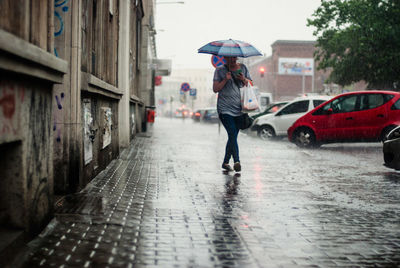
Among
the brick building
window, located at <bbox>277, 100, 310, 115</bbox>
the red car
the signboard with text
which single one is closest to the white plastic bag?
the red car

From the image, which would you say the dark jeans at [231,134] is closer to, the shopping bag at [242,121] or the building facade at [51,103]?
the shopping bag at [242,121]

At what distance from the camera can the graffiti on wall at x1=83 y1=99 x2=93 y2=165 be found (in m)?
7.58

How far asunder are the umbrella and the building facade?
184 cm

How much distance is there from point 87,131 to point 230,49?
10.4 feet

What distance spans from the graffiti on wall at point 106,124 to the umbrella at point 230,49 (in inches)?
77.9

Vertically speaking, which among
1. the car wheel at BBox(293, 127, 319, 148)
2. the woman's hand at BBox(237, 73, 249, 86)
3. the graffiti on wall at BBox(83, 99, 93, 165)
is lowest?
the car wheel at BBox(293, 127, 319, 148)

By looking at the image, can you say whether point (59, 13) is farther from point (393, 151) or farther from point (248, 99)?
point (393, 151)

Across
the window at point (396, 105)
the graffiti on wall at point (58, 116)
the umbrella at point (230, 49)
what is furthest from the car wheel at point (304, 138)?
the graffiti on wall at point (58, 116)

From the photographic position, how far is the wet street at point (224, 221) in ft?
13.8

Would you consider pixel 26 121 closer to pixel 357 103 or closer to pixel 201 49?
pixel 201 49

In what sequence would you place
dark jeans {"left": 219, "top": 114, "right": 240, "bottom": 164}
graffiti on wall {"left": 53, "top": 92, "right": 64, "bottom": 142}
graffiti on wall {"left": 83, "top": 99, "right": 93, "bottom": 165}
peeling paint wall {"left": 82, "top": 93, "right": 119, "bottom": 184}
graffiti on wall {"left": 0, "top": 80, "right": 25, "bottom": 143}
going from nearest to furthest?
1. graffiti on wall {"left": 0, "top": 80, "right": 25, "bottom": 143}
2. graffiti on wall {"left": 53, "top": 92, "right": 64, "bottom": 142}
3. graffiti on wall {"left": 83, "top": 99, "right": 93, "bottom": 165}
4. peeling paint wall {"left": 82, "top": 93, "right": 119, "bottom": 184}
5. dark jeans {"left": 219, "top": 114, "right": 240, "bottom": 164}

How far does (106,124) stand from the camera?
383 inches

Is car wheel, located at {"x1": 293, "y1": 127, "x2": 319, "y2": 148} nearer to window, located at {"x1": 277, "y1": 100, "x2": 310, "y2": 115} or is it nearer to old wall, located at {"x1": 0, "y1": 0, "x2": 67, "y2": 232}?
window, located at {"x1": 277, "y1": 100, "x2": 310, "y2": 115}

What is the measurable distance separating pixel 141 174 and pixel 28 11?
4.85m
